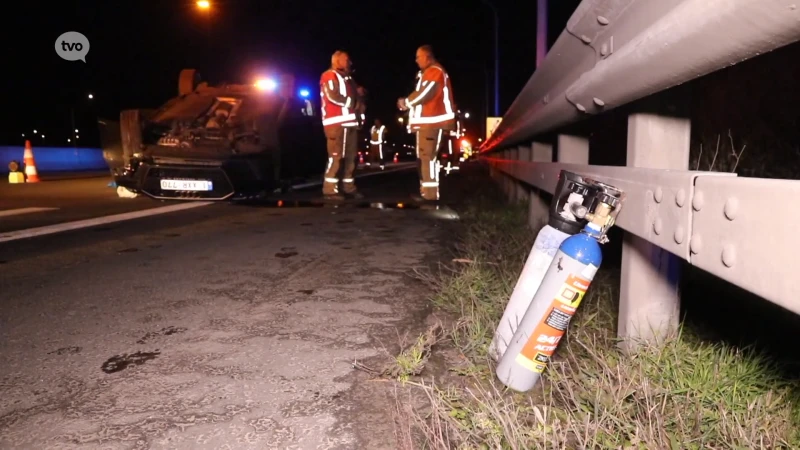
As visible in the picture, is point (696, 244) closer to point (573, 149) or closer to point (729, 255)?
point (729, 255)

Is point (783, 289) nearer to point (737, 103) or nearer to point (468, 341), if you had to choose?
point (468, 341)

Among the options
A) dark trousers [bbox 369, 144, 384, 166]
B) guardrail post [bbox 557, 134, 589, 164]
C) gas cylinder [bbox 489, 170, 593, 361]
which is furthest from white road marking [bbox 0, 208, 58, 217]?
dark trousers [bbox 369, 144, 384, 166]

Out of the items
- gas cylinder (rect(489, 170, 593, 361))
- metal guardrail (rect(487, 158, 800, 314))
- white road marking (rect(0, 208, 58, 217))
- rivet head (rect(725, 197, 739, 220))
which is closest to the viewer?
metal guardrail (rect(487, 158, 800, 314))

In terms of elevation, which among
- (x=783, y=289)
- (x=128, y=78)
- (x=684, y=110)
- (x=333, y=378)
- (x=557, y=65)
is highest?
(x=128, y=78)

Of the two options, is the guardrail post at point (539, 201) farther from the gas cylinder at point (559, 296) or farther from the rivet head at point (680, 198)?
the rivet head at point (680, 198)

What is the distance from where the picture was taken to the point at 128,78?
35906 mm

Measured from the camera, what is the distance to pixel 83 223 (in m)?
5.96

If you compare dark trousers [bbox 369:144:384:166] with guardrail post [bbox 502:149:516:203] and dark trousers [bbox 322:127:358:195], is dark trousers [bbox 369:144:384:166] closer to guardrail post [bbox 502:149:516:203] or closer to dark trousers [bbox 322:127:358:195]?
dark trousers [bbox 322:127:358:195]

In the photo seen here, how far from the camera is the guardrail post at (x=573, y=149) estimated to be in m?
3.80

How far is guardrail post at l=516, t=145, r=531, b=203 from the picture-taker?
242 inches

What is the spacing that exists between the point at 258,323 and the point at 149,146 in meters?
6.35

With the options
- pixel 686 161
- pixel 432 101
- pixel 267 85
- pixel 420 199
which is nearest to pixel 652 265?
pixel 686 161

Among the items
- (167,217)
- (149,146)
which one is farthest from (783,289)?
(149,146)

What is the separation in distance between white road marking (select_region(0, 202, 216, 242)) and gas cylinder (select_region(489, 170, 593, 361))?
457 centimetres
